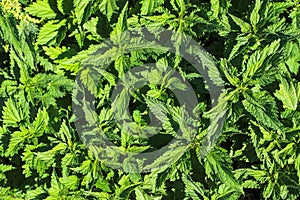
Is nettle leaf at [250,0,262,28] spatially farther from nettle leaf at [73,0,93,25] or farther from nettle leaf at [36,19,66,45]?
nettle leaf at [36,19,66,45]

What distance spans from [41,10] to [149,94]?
2.27 feet

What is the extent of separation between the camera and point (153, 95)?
2.40m

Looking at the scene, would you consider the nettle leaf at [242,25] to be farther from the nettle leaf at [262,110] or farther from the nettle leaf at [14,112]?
the nettle leaf at [14,112]

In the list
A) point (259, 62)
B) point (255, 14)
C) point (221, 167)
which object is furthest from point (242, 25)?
point (221, 167)

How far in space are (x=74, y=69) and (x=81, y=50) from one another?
104mm

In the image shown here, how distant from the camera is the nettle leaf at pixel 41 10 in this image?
2.46 metres

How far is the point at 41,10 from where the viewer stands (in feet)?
8.12

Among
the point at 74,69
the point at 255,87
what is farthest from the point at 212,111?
the point at 74,69

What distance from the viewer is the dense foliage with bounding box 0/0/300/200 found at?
227 cm

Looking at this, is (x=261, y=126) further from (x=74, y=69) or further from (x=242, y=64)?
(x=74, y=69)

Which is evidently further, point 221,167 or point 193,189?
point 193,189

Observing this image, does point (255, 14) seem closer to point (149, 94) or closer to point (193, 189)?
point (149, 94)

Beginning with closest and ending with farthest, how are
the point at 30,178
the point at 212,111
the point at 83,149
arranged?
the point at 212,111 < the point at 83,149 < the point at 30,178

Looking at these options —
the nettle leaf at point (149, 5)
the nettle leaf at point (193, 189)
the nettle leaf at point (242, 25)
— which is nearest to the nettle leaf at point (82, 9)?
the nettle leaf at point (149, 5)
